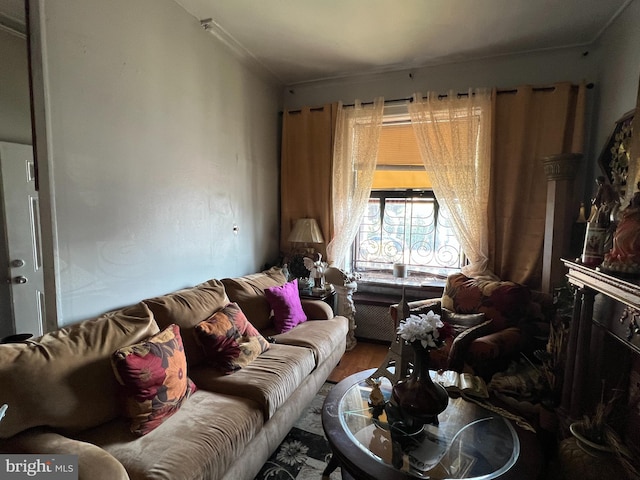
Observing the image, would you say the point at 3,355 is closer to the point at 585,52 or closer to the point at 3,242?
the point at 3,242

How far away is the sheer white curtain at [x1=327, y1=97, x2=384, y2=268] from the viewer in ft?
11.4

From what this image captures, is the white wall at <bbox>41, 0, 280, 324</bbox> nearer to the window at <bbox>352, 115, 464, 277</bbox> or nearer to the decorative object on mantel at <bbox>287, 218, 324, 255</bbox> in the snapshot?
the decorative object on mantel at <bbox>287, 218, 324, 255</bbox>

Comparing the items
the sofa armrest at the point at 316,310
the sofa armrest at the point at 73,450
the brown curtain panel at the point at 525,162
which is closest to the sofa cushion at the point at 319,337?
the sofa armrest at the point at 316,310

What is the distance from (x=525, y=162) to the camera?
2963mm

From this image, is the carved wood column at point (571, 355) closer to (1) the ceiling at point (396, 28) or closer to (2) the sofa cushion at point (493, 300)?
(2) the sofa cushion at point (493, 300)

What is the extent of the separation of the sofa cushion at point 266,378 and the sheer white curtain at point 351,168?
1659mm

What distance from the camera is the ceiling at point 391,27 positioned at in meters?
2.32

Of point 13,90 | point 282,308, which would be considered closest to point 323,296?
point 282,308

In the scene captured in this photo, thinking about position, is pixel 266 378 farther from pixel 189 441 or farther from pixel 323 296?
pixel 323 296

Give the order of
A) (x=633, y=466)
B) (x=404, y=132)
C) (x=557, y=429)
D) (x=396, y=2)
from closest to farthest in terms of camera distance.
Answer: (x=633, y=466)
(x=557, y=429)
(x=396, y=2)
(x=404, y=132)

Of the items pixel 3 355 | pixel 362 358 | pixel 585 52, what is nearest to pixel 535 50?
pixel 585 52

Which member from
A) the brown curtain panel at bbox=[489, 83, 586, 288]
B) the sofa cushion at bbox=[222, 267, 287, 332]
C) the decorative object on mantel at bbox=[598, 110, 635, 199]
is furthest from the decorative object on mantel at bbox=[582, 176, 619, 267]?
the sofa cushion at bbox=[222, 267, 287, 332]

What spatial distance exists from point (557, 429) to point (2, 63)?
4.30 metres

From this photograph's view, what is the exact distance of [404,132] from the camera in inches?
140
